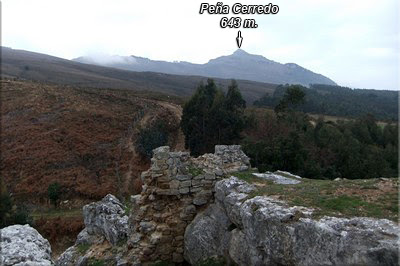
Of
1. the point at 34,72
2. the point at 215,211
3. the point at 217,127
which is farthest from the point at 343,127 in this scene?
the point at 34,72

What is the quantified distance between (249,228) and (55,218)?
25.7m

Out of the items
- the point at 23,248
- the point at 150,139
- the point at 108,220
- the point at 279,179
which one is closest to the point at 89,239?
the point at 108,220

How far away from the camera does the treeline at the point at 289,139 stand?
115ft

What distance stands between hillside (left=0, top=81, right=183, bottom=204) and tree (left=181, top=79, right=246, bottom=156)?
5.59 m

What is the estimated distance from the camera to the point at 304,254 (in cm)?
881

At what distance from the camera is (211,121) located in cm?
4628

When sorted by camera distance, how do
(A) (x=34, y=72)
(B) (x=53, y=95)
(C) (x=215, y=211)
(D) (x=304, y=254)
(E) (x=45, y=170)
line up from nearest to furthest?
(D) (x=304, y=254)
(C) (x=215, y=211)
(E) (x=45, y=170)
(B) (x=53, y=95)
(A) (x=34, y=72)

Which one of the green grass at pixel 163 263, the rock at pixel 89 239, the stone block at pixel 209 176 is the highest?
the stone block at pixel 209 176

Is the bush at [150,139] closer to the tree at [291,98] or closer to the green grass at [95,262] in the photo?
the tree at [291,98]

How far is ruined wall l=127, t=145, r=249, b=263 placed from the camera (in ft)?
46.0

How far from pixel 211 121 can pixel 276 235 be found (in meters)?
36.8

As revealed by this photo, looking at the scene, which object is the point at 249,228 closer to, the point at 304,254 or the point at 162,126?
the point at 304,254

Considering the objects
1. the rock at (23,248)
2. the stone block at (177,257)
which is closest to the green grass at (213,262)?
the stone block at (177,257)

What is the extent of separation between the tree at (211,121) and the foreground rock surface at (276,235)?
31.5 meters
